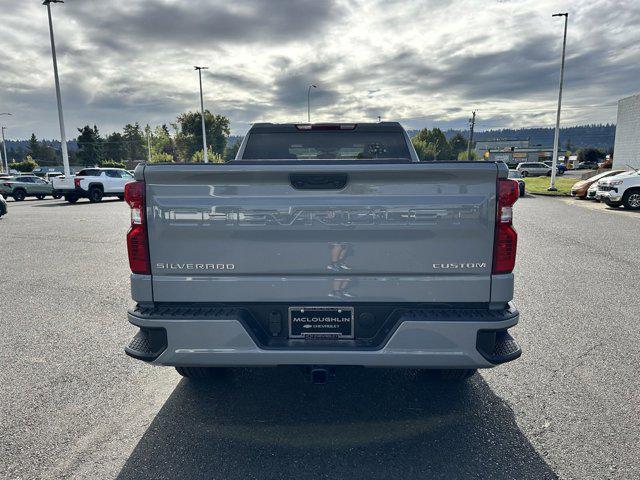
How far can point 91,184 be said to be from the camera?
23734 mm

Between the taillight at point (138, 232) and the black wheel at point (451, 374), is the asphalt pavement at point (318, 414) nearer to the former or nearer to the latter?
the black wheel at point (451, 374)

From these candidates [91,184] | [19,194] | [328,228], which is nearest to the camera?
[328,228]

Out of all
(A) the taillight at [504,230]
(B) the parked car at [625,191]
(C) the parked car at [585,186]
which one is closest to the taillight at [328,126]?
(A) the taillight at [504,230]

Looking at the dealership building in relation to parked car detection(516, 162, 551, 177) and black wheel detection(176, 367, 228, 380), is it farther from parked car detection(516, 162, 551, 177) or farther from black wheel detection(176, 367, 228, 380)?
black wheel detection(176, 367, 228, 380)

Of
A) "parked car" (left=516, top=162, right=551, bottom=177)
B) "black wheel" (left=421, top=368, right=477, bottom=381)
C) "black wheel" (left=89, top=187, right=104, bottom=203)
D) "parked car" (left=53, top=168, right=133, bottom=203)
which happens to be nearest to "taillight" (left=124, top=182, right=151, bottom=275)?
"black wheel" (left=421, top=368, right=477, bottom=381)

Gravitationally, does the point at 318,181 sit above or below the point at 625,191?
above

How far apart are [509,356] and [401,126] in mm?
2856

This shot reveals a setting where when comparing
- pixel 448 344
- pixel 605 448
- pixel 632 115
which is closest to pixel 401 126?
pixel 448 344

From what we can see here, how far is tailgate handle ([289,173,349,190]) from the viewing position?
2455mm

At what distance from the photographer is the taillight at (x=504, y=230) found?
245 cm

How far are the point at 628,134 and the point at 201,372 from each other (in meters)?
45.5

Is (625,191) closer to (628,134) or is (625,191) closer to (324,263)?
(324,263)

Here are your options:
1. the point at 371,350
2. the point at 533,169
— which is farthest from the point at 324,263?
the point at 533,169

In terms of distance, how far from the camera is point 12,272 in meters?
7.61
